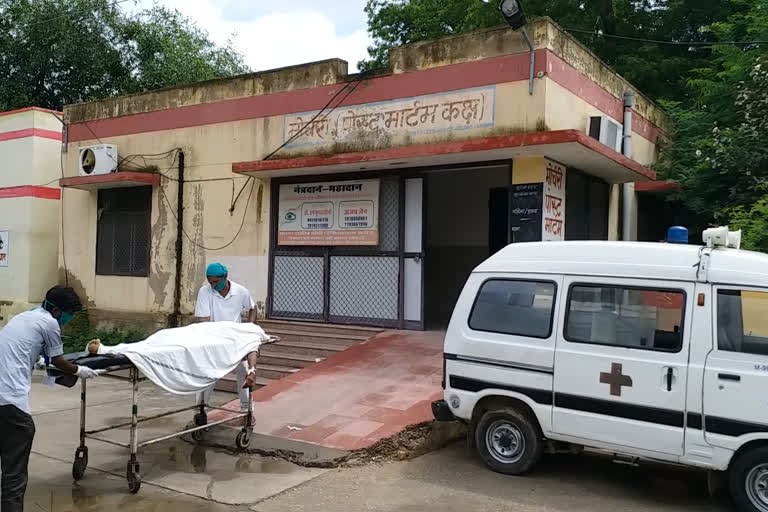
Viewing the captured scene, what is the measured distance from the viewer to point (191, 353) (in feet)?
18.7

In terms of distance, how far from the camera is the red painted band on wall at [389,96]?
8.98m

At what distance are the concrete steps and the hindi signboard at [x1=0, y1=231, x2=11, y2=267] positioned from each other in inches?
324

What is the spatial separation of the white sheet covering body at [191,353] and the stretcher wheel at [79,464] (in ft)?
3.03

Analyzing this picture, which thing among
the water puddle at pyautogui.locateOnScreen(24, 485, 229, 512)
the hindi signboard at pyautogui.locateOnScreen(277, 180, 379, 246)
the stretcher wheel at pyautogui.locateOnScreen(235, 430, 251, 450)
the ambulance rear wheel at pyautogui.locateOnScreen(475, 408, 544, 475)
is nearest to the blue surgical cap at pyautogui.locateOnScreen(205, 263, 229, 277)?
the stretcher wheel at pyautogui.locateOnScreen(235, 430, 251, 450)

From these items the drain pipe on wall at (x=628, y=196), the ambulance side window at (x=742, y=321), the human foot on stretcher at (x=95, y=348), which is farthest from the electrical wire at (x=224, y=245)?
the ambulance side window at (x=742, y=321)

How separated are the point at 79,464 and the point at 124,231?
8.55m

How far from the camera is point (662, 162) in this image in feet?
42.8

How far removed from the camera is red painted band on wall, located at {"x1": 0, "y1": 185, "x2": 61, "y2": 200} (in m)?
14.7

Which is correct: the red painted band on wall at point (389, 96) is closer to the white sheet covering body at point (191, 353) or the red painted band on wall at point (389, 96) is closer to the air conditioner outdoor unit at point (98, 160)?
the air conditioner outdoor unit at point (98, 160)

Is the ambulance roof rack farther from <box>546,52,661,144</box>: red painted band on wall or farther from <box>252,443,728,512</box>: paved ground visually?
<box>546,52,661,144</box>: red painted band on wall

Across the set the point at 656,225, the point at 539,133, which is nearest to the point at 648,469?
the point at 539,133

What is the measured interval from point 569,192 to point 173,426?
6.51 meters

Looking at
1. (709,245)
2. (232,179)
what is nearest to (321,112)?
(232,179)

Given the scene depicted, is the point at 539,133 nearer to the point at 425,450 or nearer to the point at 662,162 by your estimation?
the point at 425,450
